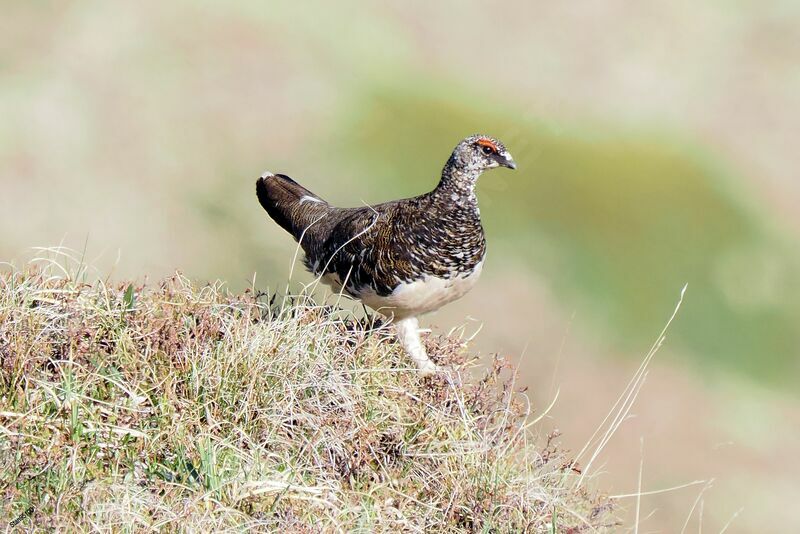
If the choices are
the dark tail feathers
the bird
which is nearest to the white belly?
the bird

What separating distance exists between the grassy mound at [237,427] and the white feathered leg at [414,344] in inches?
2.9

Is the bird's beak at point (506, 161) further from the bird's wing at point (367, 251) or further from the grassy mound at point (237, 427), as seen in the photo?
the grassy mound at point (237, 427)

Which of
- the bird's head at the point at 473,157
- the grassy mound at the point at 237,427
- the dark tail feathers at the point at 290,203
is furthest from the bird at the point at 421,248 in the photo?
the dark tail feathers at the point at 290,203

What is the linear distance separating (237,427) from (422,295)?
61.2 inches

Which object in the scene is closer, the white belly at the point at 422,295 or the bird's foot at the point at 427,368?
the bird's foot at the point at 427,368

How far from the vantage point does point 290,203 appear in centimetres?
659

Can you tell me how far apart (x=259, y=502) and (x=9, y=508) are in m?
0.76

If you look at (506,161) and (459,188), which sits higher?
(506,161)

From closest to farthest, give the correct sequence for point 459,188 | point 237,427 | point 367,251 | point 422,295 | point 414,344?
point 237,427
point 414,344
point 422,295
point 459,188
point 367,251

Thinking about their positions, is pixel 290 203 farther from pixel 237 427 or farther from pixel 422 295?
pixel 237 427

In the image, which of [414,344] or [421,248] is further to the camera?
[421,248]

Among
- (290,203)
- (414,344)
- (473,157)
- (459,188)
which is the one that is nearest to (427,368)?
(414,344)

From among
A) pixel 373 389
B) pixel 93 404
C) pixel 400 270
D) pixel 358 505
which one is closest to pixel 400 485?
pixel 358 505

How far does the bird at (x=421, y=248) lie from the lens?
17.0 ft
